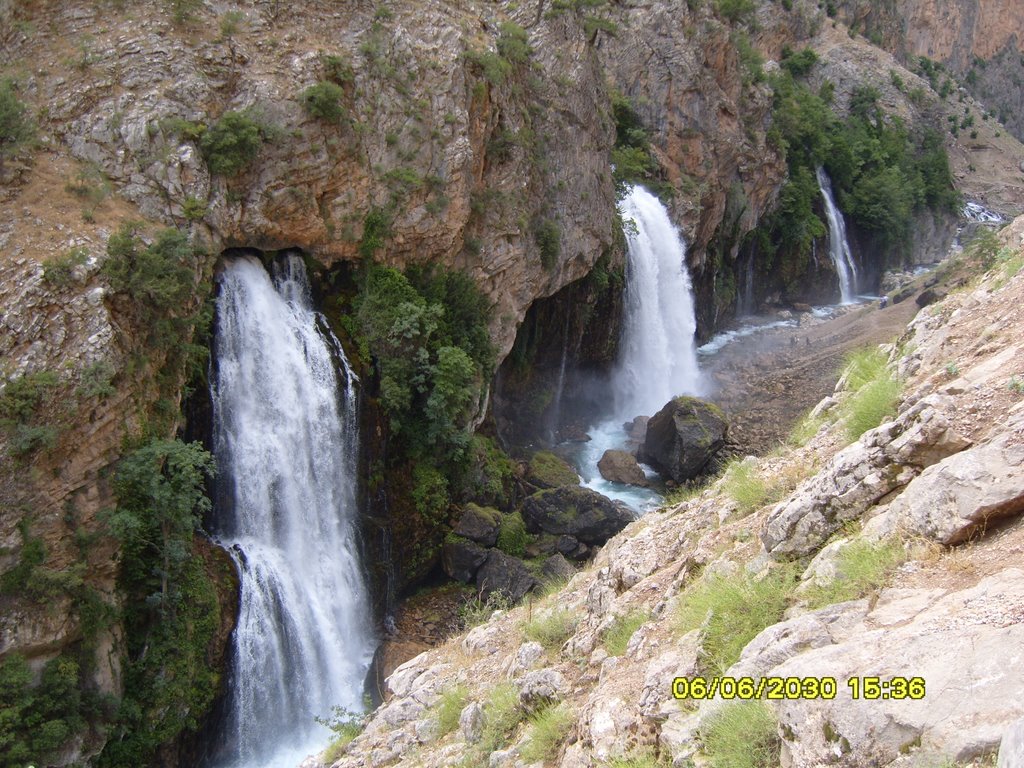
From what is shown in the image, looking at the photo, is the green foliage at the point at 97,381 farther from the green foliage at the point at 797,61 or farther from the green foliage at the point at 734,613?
the green foliage at the point at 797,61

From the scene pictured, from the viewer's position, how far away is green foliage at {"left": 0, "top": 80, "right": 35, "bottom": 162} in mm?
11930

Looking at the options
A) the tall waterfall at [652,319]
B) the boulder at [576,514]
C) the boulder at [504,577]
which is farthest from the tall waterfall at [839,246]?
the boulder at [504,577]

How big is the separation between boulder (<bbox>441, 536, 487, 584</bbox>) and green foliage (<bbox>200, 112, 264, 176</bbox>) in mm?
8446

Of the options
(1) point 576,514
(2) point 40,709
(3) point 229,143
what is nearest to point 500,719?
(2) point 40,709

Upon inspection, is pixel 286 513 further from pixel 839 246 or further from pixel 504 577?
pixel 839 246

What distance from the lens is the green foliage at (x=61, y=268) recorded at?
35.5ft

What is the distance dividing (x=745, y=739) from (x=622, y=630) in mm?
2536

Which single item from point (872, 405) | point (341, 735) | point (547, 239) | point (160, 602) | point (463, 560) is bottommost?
point (341, 735)

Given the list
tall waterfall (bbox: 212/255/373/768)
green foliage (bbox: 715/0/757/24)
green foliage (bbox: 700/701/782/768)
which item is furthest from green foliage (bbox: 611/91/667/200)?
green foliage (bbox: 700/701/782/768)

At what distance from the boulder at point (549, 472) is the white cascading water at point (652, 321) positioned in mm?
4793

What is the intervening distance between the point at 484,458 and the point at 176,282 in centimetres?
798

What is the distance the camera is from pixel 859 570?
14.9 feet

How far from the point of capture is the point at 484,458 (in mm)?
17625

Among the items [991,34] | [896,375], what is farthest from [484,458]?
[991,34]
